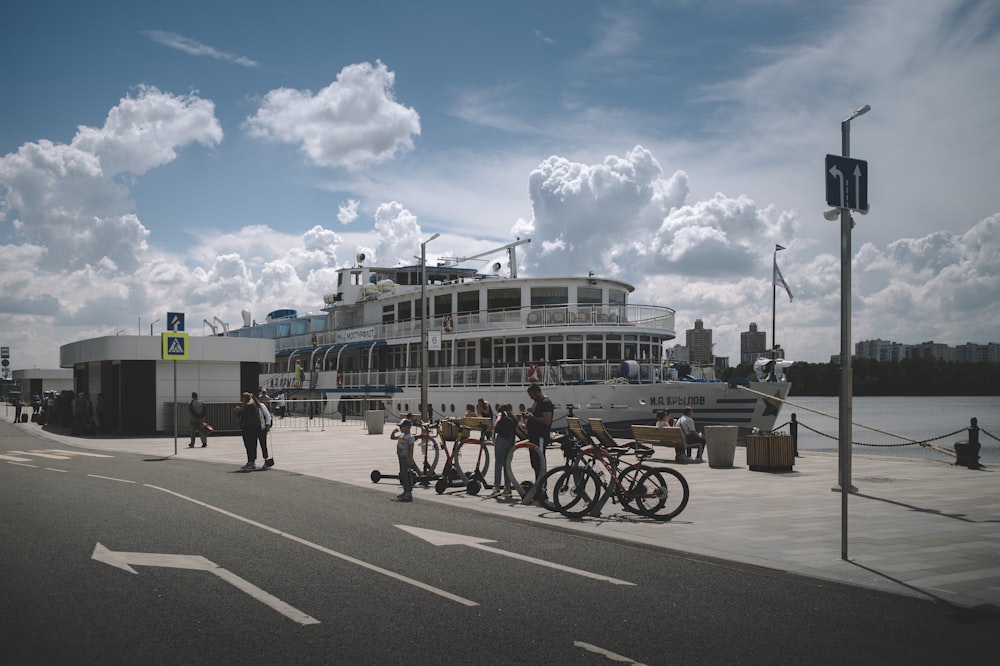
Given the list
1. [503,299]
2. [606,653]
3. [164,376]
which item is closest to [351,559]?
[606,653]

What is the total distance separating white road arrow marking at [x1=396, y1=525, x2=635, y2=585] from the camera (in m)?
7.41

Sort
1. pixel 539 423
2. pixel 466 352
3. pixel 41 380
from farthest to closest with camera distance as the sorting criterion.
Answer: pixel 41 380
pixel 466 352
pixel 539 423

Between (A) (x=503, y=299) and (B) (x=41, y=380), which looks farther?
(B) (x=41, y=380)

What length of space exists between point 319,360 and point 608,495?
43108 mm

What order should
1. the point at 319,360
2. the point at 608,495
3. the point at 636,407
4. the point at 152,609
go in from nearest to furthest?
1. the point at 152,609
2. the point at 608,495
3. the point at 636,407
4. the point at 319,360

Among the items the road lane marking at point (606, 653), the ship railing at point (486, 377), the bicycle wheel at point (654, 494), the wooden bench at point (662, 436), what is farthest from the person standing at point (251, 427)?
the road lane marking at point (606, 653)

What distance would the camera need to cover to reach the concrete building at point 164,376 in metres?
28.2

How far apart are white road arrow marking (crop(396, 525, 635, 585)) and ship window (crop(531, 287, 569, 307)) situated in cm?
2598

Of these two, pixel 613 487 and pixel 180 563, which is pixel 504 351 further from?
pixel 180 563

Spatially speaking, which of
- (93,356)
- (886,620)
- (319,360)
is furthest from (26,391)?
(886,620)

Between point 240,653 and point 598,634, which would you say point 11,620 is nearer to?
point 240,653

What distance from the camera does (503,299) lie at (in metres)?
37.1

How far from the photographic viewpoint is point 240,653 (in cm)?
505

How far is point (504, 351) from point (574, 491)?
25.3 m
